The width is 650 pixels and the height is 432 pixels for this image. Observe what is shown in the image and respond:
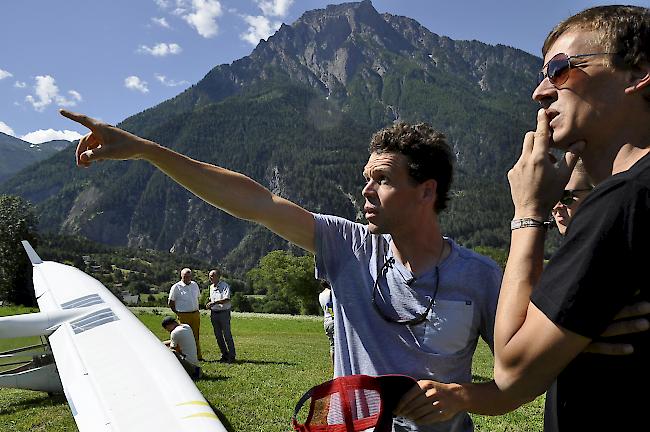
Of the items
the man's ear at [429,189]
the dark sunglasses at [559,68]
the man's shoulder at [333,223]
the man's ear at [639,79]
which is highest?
the dark sunglasses at [559,68]

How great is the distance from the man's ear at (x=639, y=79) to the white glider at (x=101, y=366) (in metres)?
3.81

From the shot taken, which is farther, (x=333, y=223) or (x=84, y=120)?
(x=333, y=223)

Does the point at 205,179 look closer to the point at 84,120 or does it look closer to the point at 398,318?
the point at 84,120

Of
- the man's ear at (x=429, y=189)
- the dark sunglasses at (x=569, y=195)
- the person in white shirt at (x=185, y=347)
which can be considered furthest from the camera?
the person in white shirt at (x=185, y=347)

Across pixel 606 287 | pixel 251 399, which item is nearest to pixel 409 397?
pixel 606 287

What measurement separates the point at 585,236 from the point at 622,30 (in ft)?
1.98

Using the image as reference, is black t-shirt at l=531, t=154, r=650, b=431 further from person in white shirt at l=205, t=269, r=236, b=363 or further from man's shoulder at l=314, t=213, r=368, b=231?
person in white shirt at l=205, t=269, r=236, b=363

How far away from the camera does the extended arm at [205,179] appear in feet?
7.45

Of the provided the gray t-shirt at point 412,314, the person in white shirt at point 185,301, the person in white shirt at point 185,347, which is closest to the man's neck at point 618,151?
the gray t-shirt at point 412,314

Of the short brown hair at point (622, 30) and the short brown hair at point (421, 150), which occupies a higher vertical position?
the short brown hair at point (622, 30)

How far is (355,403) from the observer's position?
1712mm

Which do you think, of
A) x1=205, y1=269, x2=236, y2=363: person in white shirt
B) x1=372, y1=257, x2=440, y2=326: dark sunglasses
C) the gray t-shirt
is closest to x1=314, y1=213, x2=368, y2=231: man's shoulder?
the gray t-shirt

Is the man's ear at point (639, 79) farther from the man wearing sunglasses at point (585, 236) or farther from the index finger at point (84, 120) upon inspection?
the index finger at point (84, 120)

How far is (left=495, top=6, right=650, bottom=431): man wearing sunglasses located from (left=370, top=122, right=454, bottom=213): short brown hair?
0.76 metres
